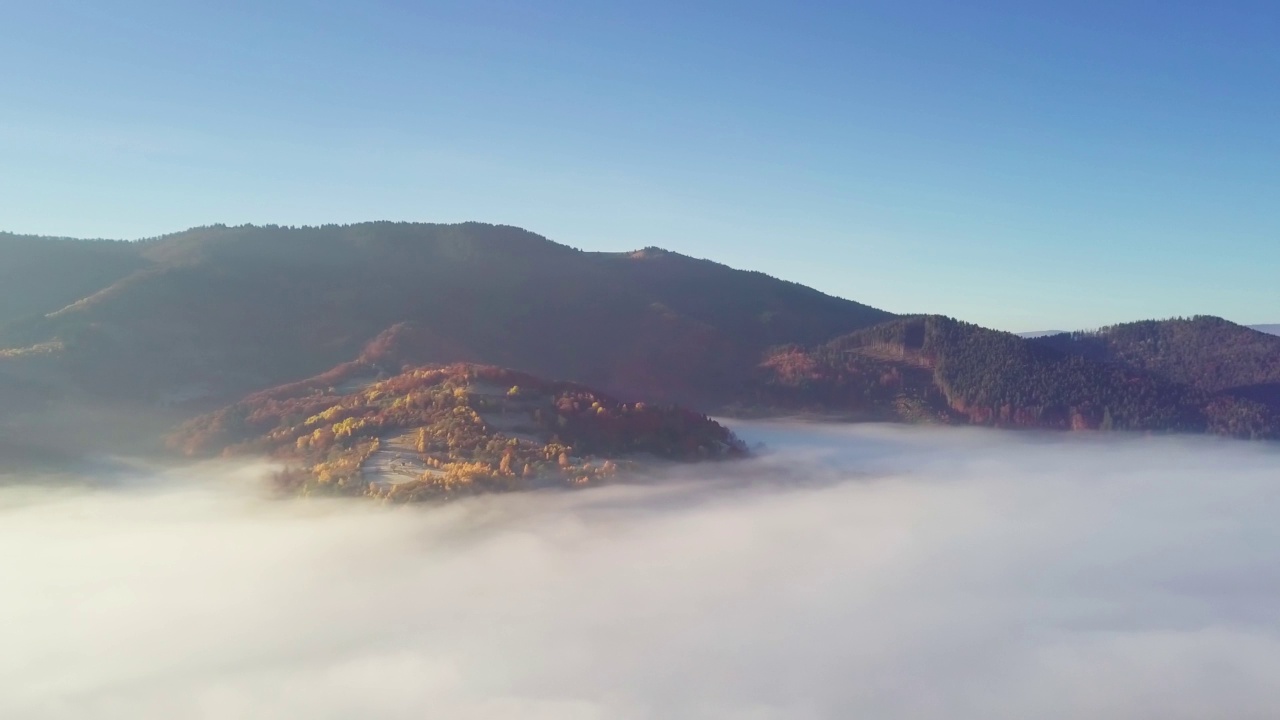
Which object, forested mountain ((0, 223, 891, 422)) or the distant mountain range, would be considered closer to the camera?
forested mountain ((0, 223, 891, 422))

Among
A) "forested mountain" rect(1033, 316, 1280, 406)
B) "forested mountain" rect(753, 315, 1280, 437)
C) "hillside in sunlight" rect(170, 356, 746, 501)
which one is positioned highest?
"forested mountain" rect(1033, 316, 1280, 406)

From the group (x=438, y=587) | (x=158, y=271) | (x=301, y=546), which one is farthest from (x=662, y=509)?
(x=158, y=271)

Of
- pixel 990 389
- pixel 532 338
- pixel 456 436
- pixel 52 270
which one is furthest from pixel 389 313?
pixel 990 389

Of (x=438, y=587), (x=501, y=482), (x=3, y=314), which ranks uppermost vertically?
(x=3, y=314)

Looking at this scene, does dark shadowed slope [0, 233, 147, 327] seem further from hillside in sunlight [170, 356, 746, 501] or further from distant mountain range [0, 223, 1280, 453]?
hillside in sunlight [170, 356, 746, 501]

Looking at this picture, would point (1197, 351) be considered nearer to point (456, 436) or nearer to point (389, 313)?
point (389, 313)

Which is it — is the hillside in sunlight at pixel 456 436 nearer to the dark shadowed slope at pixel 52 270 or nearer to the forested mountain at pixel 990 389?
the forested mountain at pixel 990 389

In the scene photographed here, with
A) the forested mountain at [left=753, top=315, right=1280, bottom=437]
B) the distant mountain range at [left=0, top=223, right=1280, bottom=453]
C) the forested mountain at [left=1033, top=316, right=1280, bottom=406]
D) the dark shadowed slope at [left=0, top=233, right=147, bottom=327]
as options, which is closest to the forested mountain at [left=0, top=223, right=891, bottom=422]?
the distant mountain range at [left=0, top=223, right=1280, bottom=453]

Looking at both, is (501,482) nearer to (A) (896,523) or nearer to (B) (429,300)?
(A) (896,523)
